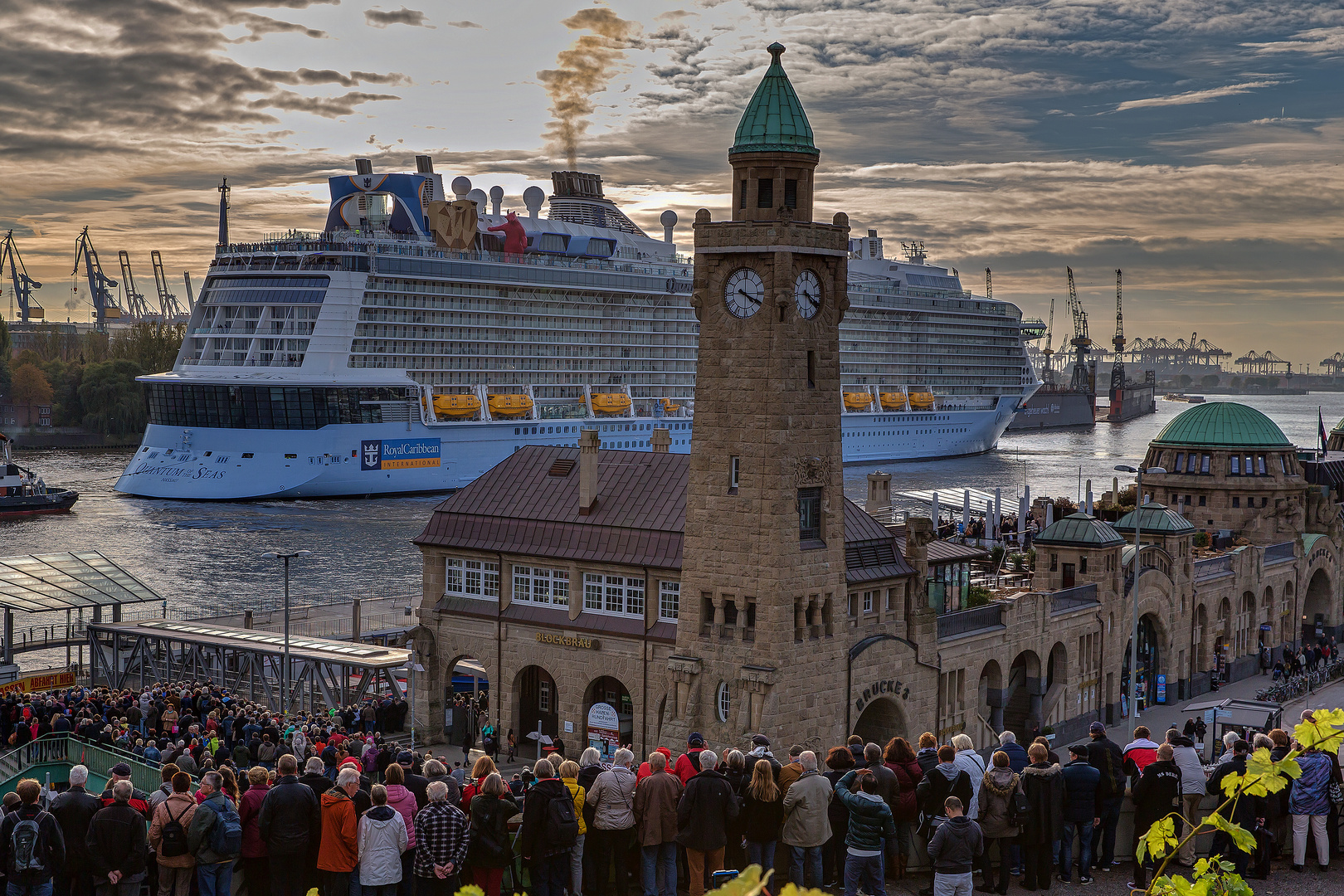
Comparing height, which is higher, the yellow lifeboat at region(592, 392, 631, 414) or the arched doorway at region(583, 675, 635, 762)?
the yellow lifeboat at region(592, 392, 631, 414)

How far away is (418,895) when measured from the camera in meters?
15.3

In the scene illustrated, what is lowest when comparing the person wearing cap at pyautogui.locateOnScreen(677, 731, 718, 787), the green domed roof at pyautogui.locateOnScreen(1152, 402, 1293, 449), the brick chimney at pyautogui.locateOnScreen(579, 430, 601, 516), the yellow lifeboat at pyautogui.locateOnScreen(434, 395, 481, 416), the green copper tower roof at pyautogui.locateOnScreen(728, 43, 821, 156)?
the person wearing cap at pyautogui.locateOnScreen(677, 731, 718, 787)

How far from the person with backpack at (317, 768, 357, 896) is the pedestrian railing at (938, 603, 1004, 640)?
22245 millimetres

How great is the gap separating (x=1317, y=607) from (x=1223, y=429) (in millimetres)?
8550

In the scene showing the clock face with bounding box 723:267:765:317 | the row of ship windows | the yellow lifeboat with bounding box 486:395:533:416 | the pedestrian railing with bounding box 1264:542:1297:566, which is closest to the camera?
the clock face with bounding box 723:267:765:317

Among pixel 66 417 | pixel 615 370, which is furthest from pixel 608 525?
pixel 66 417

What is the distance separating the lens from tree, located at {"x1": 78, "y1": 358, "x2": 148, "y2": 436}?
517 ft

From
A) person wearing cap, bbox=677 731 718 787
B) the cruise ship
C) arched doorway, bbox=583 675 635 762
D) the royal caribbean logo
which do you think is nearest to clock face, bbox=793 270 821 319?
arched doorway, bbox=583 675 635 762

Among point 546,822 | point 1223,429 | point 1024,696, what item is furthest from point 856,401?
point 546,822

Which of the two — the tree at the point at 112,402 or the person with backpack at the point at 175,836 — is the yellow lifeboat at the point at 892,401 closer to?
the tree at the point at 112,402

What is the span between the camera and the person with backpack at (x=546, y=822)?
1564cm

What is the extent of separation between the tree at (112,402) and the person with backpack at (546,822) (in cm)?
15281

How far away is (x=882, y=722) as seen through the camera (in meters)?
33.2

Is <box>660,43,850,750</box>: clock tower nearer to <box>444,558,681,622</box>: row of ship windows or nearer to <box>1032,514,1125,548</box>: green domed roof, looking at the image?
<box>444,558,681,622</box>: row of ship windows
